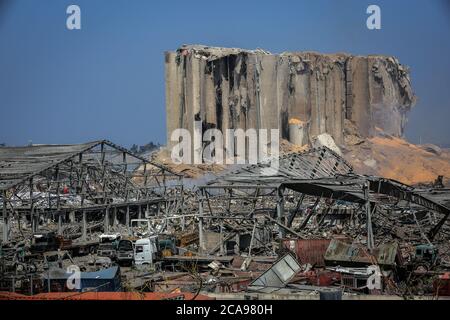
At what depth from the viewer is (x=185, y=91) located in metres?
84.6

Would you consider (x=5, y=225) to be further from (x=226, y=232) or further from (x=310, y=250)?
(x=310, y=250)

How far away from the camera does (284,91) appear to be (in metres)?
96.3

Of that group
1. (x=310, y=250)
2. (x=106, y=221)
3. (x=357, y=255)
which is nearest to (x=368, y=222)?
(x=310, y=250)

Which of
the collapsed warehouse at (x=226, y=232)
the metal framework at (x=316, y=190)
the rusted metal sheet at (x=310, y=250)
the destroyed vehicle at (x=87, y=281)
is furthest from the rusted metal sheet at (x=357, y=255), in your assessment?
the destroyed vehicle at (x=87, y=281)

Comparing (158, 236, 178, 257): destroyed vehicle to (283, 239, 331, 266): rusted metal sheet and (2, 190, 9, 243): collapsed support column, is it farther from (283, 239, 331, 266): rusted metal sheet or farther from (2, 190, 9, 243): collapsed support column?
(2, 190, 9, 243): collapsed support column

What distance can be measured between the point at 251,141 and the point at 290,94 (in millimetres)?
13823

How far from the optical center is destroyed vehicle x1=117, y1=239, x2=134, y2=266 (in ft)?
90.2

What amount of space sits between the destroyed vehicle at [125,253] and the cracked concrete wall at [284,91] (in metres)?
56.0

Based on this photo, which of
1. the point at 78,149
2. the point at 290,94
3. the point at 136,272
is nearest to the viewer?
the point at 136,272

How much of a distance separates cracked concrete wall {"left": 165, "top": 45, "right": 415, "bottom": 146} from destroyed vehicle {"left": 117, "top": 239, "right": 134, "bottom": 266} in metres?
56.0

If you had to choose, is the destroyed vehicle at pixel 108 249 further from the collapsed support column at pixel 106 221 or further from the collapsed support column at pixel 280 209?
the collapsed support column at pixel 280 209
